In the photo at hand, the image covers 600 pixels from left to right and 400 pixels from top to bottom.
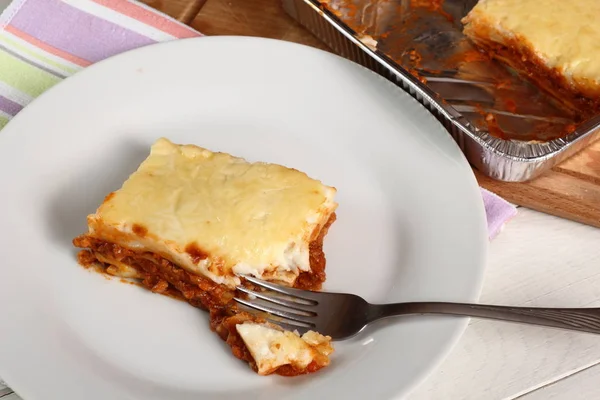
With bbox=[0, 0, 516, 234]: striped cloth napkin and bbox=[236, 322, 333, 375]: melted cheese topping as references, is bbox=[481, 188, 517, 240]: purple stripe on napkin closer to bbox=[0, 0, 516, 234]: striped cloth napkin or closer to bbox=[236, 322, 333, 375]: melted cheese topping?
bbox=[236, 322, 333, 375]: melted cheese topping

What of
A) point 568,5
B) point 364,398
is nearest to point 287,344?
point 364,398

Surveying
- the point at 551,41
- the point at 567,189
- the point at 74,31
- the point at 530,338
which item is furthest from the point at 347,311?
the point at 74,31

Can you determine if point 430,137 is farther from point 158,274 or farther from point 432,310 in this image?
point 158,274

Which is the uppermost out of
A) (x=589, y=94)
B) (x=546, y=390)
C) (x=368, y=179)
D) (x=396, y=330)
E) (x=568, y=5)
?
(x=568, y=5)

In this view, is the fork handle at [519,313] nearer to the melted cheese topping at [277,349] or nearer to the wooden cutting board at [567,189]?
the melted cheese topping at [277,349]

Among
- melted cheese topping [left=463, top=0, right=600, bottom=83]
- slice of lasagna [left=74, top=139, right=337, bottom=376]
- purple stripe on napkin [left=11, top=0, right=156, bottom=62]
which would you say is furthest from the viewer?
purple stripe on napkin [left=11, top=0, right=156, bottom=62]

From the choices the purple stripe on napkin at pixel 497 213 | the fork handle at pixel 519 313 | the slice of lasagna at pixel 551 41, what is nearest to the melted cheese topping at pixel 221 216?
the fork handle at pixel 519 313

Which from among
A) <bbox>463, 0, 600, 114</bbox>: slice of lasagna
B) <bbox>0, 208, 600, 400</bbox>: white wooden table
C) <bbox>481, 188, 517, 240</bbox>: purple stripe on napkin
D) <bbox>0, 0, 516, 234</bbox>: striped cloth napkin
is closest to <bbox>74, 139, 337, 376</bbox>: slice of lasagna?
<bbox>0, 208, 600, 400</bbox>: white wooden table
